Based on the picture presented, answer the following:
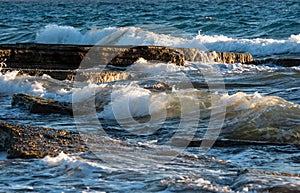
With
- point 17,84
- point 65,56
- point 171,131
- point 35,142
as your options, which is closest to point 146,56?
point 65,56

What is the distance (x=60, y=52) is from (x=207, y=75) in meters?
3.14

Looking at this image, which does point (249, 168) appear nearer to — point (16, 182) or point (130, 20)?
point (16, 182)

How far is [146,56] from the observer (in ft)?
45.9

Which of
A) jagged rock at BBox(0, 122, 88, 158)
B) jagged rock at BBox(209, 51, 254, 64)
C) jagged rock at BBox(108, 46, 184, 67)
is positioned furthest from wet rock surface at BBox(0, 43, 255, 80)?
jagged rock at BBox(0, 122, 88, 158)

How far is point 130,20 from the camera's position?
122ft

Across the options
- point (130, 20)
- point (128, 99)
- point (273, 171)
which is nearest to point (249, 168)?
point (273, 171)

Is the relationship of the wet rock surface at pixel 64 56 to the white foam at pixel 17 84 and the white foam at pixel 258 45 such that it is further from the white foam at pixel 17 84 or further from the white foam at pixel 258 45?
the white foam at pixel 258 45

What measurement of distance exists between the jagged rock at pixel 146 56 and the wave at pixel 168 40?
280 inches

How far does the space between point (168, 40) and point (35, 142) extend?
663 inches

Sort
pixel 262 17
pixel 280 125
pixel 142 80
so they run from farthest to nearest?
1. pixel 262 17
2. pixel 142 80
3. pixel 280 125

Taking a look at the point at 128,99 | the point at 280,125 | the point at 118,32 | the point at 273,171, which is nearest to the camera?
the point at 273,171

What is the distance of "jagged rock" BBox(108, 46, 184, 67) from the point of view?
13.8 meters

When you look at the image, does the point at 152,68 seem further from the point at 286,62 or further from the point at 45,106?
the point at 45,106

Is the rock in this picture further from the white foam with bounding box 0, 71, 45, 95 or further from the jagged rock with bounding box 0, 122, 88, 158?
the jagged rock with bounding box 0, 122, 88, 158
